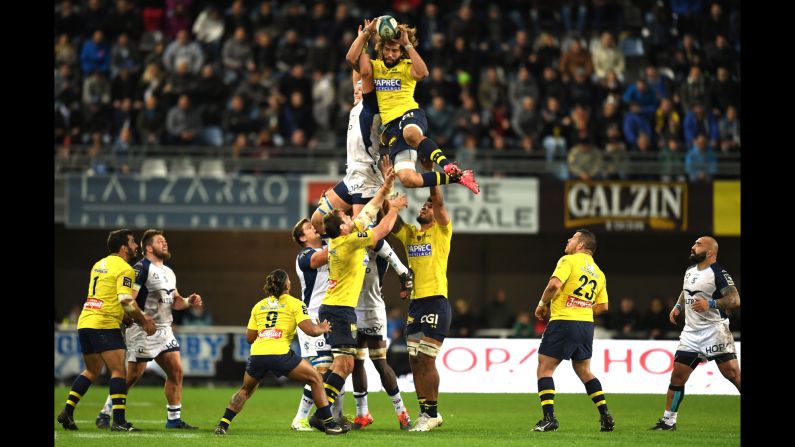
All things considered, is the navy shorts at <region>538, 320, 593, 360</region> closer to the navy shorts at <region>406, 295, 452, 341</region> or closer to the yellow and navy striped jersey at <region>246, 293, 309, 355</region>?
the navy shorts at <region>406, 295, 452, 341</region>

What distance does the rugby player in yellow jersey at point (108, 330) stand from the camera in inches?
461

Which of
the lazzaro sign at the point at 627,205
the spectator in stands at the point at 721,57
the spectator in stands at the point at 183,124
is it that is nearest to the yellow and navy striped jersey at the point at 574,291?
the lazzaro sign at the point at 627,205

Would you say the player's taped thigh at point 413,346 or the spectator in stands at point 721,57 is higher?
the spectator in stands at point 721,57

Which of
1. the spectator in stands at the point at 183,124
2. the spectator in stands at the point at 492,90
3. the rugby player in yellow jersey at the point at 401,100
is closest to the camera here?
the rugby player in yellow jersey at the point at 401,100

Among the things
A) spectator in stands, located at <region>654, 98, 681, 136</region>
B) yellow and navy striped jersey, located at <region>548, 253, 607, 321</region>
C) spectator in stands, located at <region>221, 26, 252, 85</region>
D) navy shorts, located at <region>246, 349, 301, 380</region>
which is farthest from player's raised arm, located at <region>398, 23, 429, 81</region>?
spectator in stands, located at <region>221, 26, 252, 85</region>

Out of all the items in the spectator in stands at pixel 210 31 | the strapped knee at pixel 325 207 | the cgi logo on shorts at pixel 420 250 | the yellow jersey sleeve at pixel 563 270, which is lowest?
the yellow jersey sleeve at pixel 563 270

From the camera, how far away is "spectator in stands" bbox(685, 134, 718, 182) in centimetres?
2130

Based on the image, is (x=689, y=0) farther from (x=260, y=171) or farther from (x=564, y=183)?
(x=260, y=171)

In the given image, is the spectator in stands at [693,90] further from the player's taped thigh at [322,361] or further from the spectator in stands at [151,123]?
the player's taped thigh at [322,361]

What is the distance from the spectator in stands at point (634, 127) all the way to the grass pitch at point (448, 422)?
6472mm

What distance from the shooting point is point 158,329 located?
12.0 meters

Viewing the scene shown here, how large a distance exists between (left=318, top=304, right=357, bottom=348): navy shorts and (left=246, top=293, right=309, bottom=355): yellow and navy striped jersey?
0.24 m
